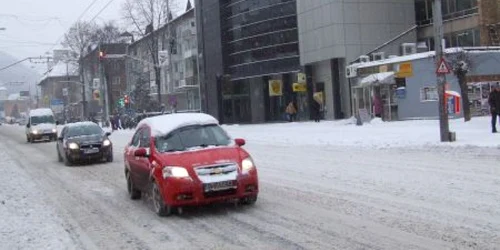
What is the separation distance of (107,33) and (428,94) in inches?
1886

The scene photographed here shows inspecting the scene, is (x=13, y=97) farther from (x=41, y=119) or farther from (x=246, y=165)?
(x=246, y=165)

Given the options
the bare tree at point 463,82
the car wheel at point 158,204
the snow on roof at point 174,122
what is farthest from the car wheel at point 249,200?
the bare tree at point 463,82

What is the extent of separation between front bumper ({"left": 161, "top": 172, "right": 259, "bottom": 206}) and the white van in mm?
32566

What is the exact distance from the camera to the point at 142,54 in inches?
3462

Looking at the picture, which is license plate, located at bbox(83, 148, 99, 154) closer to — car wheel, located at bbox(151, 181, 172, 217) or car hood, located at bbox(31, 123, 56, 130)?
car wheel, located at bbox(151, 181, 172, 217)

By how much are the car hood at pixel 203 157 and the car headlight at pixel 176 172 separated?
74 mm

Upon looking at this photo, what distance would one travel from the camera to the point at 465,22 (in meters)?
44.0

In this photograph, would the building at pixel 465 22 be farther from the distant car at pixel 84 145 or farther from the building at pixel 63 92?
the building at pixel 63 92

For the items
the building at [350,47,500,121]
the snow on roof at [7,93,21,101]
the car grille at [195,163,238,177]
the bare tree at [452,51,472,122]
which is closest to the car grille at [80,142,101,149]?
the car grille at [195,163,238,177]

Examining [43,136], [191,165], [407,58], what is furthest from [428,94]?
[191,165]

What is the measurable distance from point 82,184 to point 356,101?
93.1 feet

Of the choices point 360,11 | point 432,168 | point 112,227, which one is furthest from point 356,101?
point 112,227

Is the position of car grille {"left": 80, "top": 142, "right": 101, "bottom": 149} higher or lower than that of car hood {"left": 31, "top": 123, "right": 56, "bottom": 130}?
lower

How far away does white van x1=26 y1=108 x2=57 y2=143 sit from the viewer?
39875mm
